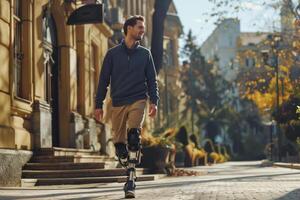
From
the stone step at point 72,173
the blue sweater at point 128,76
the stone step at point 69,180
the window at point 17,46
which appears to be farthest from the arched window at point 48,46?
the blue sweater at point 128,76

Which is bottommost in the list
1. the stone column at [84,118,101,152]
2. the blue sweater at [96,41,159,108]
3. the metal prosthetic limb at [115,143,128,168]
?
the metal prosthetic limb at [115,143,128,168]

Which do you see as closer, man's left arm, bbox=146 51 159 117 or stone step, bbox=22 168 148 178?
man's left arm, bbox=146 51 159 117

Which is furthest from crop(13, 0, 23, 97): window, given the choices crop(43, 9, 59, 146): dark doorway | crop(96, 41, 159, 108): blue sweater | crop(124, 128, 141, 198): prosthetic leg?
crop(124, 128, 141, 198): prosthetic leg

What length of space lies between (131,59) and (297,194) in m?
2.40

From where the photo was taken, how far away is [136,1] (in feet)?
122

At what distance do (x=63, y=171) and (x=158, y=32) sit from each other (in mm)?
7513

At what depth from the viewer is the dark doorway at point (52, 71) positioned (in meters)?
17.1

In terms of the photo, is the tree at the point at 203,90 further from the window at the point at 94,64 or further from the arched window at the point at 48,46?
the arched window at the point at 48,46

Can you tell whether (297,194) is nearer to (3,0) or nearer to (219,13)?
(3,0)

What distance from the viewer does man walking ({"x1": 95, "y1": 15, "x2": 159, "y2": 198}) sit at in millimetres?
7566

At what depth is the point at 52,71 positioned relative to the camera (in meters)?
18.0

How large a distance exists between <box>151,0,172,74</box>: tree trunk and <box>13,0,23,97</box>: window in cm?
532

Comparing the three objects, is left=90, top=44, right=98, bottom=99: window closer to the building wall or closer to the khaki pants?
the building wall

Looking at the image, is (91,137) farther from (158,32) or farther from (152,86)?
(152,86)
